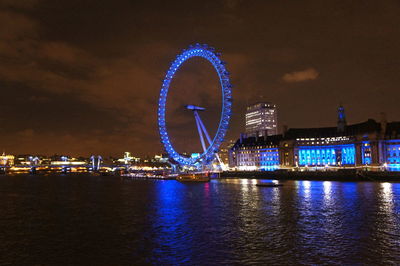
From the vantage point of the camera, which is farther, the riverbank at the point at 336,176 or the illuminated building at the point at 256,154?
the illuminated building at the point at 256,154

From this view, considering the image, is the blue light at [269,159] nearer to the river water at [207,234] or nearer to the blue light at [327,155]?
the blue light at [327,155]

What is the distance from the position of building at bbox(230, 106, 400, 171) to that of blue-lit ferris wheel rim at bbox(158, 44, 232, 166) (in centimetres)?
4251

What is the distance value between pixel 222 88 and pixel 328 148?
5668cm

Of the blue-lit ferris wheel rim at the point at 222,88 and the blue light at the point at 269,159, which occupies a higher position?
the blue-lit ferris wheel rim at the point at 222,88

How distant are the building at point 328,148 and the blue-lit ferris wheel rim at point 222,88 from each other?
42.5 m

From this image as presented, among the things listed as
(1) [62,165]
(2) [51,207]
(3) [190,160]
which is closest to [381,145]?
(3) [190,160]

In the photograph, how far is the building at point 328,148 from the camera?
10394 centimetres

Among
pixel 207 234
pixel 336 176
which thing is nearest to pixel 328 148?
pixel 336 176

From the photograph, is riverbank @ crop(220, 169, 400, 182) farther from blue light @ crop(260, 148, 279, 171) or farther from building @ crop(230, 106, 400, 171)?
blue light @ crop(260, 148, 279, 171)

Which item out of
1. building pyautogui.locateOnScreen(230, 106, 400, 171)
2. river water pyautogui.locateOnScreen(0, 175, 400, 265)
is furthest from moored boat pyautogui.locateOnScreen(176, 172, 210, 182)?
river water pyautogui.locateOnScreen(0, 175, 400, 265)

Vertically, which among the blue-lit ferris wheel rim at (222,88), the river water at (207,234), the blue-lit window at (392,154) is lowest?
the river water at (207,234)

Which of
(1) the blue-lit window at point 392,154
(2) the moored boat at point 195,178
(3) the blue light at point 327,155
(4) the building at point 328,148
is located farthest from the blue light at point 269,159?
(2) the moored boat at point 195,178

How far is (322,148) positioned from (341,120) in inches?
455

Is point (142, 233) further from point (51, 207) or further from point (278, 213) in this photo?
point (51, 207)
